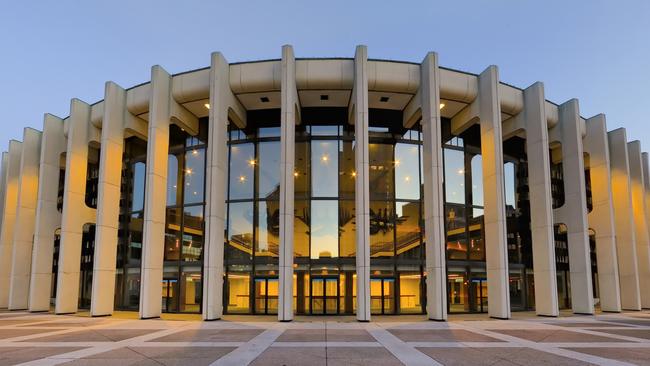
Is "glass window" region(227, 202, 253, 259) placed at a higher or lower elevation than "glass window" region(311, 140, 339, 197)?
lower

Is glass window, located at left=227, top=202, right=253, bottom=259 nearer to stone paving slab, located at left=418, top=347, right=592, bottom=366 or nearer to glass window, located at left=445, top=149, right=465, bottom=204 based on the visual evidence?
glass window, located at left=445, top=149, right=465, bottom=204

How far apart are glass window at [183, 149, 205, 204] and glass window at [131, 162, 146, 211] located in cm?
311

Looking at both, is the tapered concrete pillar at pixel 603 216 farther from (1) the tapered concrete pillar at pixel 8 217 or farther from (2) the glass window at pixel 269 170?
→ (1) the tapered concrete pillar at pixel 8 217

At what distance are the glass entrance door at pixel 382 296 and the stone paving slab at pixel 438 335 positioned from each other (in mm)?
5839

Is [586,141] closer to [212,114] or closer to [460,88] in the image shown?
[460,88]

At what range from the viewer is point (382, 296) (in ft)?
67.3

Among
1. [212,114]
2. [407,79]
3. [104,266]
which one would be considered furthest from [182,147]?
[407,79]

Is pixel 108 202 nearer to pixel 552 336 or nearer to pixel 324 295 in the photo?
pixel 324 295

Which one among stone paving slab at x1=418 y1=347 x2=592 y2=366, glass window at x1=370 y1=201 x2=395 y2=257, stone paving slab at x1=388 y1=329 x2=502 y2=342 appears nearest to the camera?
stone paving slab at x1=418 y1=347 x2=592 y2=366

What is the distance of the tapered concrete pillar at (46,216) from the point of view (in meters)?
22.5

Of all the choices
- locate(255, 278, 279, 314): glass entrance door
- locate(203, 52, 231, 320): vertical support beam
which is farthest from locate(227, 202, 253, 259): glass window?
locate(203, 52, 231, 320): vertical support beam

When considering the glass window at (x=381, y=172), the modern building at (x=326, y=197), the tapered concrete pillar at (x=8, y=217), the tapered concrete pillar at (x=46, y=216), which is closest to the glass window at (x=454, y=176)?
the modern building at (x=326, y=197)

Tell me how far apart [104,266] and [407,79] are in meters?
16.1

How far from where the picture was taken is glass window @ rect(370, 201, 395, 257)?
824 inches
